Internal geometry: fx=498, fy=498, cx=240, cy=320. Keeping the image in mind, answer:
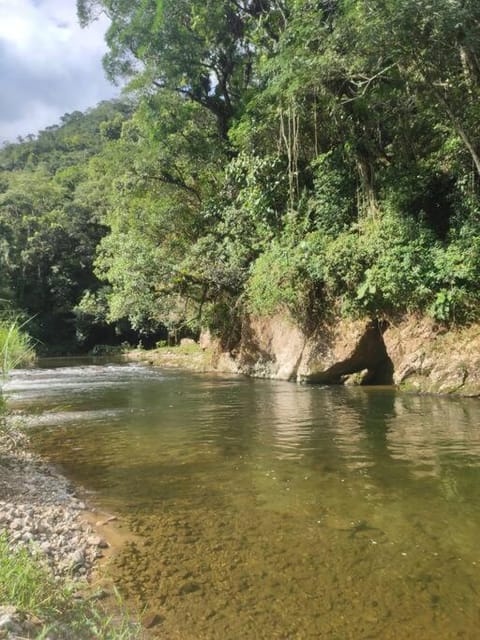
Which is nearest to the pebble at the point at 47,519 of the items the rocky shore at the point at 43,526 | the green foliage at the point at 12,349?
the rocky shore at the point at 43,526

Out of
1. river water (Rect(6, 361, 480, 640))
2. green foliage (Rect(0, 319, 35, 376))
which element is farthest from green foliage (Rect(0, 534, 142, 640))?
green foliage (Rect(0, 319, 35, 376))

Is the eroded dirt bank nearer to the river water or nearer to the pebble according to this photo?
the river water

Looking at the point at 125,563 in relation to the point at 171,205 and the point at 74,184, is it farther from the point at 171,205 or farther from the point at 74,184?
the point at 74,184

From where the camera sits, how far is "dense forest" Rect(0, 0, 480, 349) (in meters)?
10.5

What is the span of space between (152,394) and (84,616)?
1053 cm

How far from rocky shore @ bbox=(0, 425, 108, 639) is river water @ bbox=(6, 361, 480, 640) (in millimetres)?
272

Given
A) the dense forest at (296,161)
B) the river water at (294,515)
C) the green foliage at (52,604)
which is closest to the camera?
the green foliage at (52,604)

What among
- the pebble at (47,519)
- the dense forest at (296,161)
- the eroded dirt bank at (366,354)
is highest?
the dense forest at (296,161)

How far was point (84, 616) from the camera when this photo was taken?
2660 mm

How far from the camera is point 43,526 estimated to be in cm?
401

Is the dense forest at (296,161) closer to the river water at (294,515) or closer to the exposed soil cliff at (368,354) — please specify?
the exposed soil cliff at (368,354)

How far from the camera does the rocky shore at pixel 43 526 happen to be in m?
3.23

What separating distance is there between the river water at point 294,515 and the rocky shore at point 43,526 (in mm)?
272

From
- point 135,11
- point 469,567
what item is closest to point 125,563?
point 469,567
